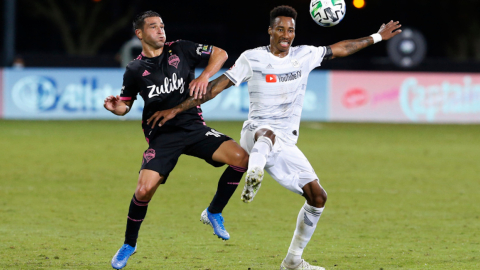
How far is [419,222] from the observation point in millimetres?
8055

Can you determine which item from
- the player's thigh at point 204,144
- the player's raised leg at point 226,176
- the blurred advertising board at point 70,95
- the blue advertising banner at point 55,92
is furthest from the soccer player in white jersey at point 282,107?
the blue advertising banner at point 55,92

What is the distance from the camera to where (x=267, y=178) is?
38.4 feet

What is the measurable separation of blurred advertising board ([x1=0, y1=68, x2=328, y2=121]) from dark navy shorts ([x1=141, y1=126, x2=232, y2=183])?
46.3 ft

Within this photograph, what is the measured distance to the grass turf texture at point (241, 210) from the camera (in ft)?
20.9

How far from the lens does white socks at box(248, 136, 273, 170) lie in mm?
5630

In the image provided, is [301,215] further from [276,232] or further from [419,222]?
[419,222]

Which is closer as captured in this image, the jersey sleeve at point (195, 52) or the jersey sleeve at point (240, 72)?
the jersey sleeve at point (240, 72)

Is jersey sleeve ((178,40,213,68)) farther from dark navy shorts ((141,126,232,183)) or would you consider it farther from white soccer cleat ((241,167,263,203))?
white soccer cleat ((241,167,263,203))

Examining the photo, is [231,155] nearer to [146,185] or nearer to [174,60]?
[146,185]

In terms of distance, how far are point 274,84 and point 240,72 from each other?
0.31 meters

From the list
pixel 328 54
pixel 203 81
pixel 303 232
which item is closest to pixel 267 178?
pixel 328 54

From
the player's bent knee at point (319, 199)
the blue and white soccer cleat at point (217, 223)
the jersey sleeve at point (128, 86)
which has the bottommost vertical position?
the blue and white soccer cleat at point (217, 223)

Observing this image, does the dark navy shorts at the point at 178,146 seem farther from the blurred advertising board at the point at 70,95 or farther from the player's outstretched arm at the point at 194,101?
the blurred advertising board at the point at 70,95

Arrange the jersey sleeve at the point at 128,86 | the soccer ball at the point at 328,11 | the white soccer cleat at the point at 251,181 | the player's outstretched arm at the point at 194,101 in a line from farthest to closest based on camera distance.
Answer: the soccer ball at the point at 328,11, the jersey sleeve at the point at 128,86, the player's outstretched arm at the point at 194,101, the white soccer cleat at the point at 251,181
